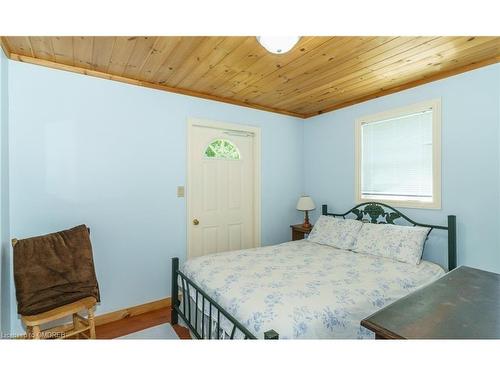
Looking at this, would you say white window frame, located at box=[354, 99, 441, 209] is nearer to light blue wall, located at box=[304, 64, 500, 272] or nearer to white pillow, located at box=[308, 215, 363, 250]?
light blue wall, located at box=[304, 64, 500, 272]

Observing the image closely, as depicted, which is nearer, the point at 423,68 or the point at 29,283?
the point at 29,283

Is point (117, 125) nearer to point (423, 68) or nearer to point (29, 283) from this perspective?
point (29, 283)

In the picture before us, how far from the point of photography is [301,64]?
91.7 inches

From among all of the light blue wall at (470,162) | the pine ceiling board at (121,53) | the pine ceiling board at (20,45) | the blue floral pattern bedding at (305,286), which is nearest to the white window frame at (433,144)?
the light blue wall at (470,162)

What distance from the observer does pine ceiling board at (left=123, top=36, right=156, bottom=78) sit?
1.92 metres

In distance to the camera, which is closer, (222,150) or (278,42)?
(278,42)

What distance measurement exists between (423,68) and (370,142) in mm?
978

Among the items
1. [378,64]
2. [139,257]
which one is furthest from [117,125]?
[378,64]

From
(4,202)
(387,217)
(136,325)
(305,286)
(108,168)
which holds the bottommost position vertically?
(136,325)

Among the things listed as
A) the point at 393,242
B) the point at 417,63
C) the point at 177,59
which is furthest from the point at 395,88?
the point at 177,59

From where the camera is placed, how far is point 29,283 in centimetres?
186

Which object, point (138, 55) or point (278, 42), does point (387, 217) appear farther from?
point (138, 55)

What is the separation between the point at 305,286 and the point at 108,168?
2.08 metres

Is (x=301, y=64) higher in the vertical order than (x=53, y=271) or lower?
higher
